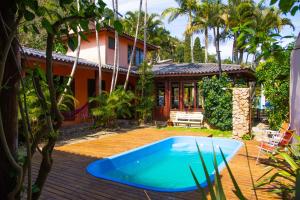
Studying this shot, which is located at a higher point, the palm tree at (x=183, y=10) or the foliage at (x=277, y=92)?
the palm tree at (x=183, y=10)

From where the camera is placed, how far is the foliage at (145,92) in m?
15.2

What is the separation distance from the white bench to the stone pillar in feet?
11.0

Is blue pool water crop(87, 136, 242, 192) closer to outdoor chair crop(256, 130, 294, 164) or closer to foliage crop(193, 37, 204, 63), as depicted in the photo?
outdoor chair crop(256, 130, 294, 164)

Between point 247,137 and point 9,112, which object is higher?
point 9,112

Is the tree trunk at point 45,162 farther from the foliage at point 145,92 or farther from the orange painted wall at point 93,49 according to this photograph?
the orange painted wall at point 93,49

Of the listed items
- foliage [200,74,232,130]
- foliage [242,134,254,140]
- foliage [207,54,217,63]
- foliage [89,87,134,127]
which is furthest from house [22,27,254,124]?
foliage [207,54,217,63]

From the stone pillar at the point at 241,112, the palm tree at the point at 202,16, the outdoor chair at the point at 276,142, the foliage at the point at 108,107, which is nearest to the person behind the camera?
the outdoor chair at the point at 276,142

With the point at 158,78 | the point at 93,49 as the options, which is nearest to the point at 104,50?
the point at 93,49

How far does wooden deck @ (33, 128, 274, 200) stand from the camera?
4699 millimetres

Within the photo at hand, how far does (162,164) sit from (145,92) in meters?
7.27

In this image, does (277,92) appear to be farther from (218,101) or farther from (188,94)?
(188,94)

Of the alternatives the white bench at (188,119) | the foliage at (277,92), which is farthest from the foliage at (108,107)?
the foliage at (277,92)

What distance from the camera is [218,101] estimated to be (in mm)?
13641

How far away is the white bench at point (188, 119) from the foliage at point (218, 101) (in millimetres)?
528
